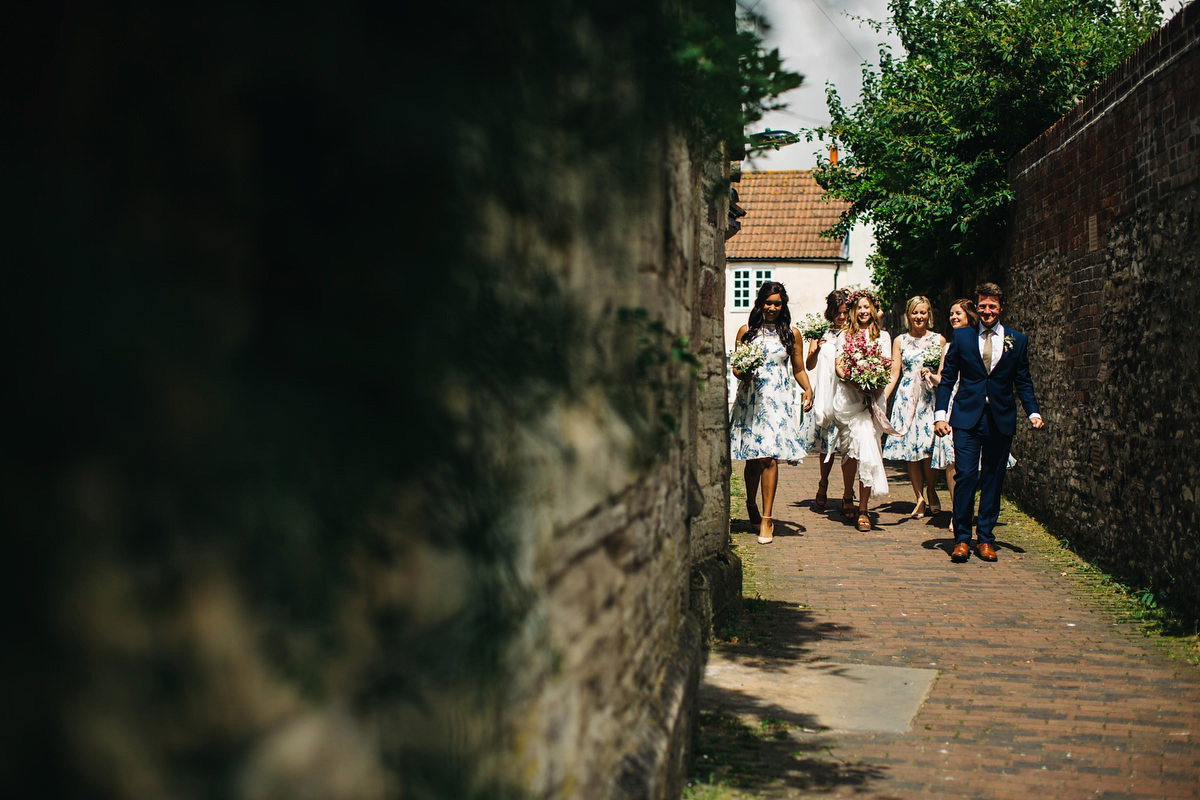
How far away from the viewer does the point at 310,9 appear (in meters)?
1.24

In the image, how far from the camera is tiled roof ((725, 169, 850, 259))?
34.9 metres

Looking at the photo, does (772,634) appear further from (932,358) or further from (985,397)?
(932,358)

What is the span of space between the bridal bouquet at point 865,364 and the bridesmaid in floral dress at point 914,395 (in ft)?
0.86

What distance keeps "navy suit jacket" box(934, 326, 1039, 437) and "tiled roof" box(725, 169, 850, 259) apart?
2649 cm

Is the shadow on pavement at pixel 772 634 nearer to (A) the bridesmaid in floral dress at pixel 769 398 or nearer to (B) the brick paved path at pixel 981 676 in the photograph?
(B) the brick paved path at pixel 981 676

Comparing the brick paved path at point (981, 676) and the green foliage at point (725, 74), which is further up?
the green foliage at point (725, 74)

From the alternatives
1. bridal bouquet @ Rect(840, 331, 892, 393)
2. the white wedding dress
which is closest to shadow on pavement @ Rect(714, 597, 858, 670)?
the white wedding dress

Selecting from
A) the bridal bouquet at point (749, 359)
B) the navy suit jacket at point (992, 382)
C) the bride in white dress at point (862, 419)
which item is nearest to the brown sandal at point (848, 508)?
the bride in white dress at point (862, 419)

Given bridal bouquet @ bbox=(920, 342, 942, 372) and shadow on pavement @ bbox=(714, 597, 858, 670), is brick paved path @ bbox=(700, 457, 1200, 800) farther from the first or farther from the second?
bridal bouquet @ bbox=(920, 342, 942, 372)

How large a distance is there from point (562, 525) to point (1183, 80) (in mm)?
6406

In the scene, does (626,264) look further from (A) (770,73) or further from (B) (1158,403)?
(B) (1158,403)

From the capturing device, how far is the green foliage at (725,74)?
246 cm

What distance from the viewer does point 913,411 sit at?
10930mm

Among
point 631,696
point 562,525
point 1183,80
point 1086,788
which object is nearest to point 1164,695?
point 1086,788
